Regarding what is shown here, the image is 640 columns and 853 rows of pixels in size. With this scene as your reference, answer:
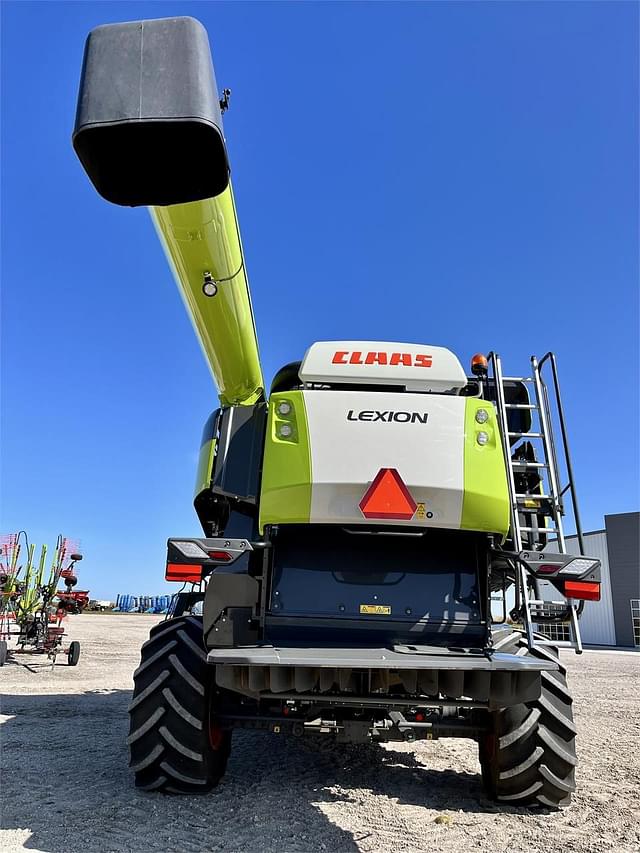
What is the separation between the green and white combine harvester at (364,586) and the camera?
4.07 metres

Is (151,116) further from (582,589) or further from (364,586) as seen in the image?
(582,589)

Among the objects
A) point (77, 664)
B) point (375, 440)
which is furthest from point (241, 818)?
point (77, 664)

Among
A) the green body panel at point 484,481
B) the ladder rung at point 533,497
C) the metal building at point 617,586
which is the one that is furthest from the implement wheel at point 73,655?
the metal building at point 617,586

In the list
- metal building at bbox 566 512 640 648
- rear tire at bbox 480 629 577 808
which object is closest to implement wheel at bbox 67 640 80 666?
rear tire at bbox 480 629 577 808

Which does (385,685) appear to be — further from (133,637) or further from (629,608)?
(629,608)

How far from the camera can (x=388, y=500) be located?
13.8ft

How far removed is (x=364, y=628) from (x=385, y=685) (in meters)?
0.43

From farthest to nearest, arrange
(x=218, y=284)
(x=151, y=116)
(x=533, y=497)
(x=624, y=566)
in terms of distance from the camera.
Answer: (x=624, y=566), (x=533, y=497), (x=218, y=284), (x=151, y=116)

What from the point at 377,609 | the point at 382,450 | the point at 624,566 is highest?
the point at 624,566

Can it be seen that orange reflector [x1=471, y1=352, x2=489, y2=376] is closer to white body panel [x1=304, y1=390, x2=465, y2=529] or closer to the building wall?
white body panel [x1=304, y1=390, x2=465, y2=529]

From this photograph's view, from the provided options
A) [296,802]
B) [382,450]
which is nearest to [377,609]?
[382,450]

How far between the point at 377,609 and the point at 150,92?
3670mm

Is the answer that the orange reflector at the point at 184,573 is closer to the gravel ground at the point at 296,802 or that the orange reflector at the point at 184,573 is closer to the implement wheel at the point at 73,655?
the gravel ground at the point at 296,802

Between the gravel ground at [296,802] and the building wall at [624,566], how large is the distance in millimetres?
23802
